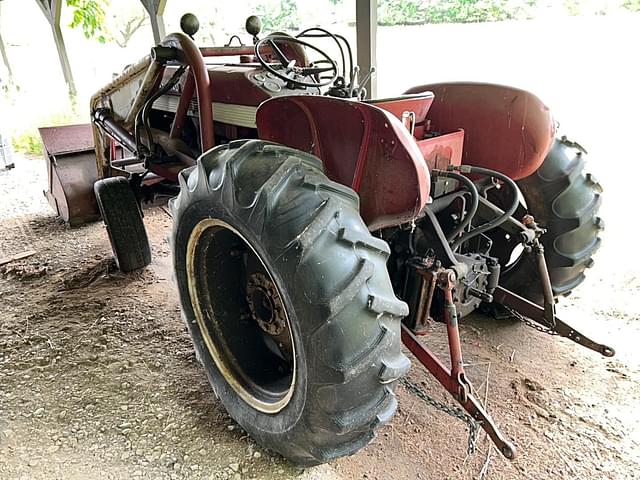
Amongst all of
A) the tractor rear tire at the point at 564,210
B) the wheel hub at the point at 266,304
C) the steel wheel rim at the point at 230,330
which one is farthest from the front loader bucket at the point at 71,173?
the tractor rear tire at the point at 564,210

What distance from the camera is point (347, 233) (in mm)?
1271

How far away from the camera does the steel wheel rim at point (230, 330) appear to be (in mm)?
1783

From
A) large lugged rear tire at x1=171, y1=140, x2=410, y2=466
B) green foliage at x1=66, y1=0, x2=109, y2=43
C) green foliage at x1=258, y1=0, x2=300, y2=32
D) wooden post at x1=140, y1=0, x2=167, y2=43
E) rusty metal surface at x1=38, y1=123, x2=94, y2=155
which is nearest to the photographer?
large lugged rear tire at x1=171, y1=140, x2=410, y2=466

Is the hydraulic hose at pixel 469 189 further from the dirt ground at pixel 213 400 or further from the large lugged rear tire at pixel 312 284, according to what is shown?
the dirt ground at pixel 213 400

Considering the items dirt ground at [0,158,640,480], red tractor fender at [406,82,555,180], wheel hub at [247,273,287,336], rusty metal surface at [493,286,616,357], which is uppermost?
red tractor fender at [406,82,555,180]

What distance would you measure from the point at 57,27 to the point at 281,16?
3.60 metres

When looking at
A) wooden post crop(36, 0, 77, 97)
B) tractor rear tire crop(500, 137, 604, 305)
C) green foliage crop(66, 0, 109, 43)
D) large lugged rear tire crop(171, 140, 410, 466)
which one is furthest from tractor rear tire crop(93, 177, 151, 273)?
wooden post crop(36, 0, 77, 97)

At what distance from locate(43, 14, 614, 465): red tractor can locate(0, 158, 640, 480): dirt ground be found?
197 millimetres

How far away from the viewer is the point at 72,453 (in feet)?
5.86

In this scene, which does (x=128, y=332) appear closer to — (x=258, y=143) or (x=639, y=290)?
(x=258, y=143)

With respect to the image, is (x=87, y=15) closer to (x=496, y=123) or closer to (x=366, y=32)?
(x=366, y=32)

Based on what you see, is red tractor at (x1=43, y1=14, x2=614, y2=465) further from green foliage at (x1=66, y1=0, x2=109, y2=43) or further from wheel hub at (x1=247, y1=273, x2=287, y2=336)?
green foliage at (x1=66, y1=0, x2=109, y2=43)

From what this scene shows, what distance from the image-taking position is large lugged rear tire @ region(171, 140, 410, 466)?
125cm

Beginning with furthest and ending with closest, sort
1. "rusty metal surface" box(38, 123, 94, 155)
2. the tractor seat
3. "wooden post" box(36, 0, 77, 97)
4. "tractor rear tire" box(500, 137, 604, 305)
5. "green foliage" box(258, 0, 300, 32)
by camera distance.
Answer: "wooden post" box(36, 0, 77, 97) → "green foliage" box(258, 0, 300, 32) → "rusty metal surface" box(38, 123, 94, 155) → "tractor rear tire" box(500, 137, 604, 305) → the tractor seat
